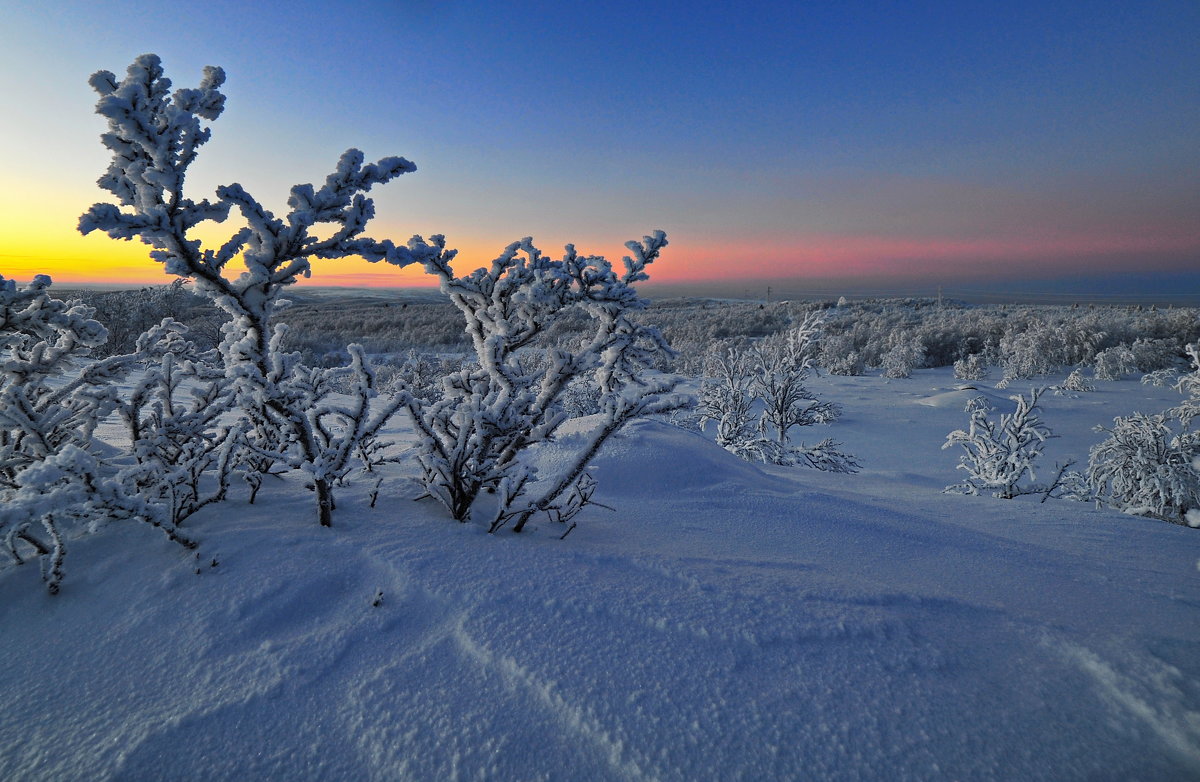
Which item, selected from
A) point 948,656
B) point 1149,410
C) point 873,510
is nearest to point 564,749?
point 948,656

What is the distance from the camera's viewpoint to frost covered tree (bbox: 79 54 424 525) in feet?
4.52

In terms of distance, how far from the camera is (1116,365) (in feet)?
64.2

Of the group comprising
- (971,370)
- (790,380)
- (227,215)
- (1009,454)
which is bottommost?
(971,370)

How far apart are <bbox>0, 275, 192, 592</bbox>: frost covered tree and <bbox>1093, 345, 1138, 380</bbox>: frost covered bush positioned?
90.2ft

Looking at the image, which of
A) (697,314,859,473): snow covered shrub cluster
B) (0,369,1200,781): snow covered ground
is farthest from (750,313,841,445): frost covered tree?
(0,369,1200,781): snow covered ground

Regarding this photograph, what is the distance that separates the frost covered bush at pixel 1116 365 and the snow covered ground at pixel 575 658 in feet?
79.9

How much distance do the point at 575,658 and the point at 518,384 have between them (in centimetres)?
129

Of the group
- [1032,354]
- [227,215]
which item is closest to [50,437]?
[227,215]

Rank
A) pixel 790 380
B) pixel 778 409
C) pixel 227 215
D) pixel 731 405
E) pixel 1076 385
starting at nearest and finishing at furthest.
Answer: pixel 227 215, pixel 790 380, pixel 778 409, pixel 731 405, pixel 1076 385

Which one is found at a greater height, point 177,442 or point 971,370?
point 177,442

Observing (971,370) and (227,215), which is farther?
(971,370)

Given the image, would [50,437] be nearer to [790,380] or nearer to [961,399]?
[790,380]

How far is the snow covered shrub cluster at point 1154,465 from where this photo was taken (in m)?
6.54

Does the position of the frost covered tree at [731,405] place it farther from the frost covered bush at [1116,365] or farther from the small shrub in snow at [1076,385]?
the frost covered bush at [1116,365]
